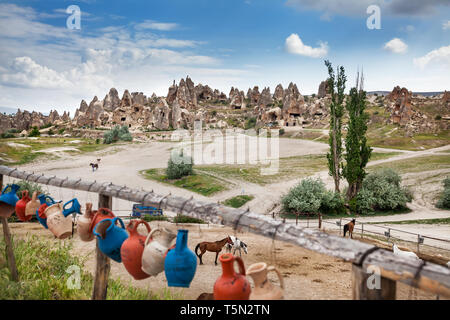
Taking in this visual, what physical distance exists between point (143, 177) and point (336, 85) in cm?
2000

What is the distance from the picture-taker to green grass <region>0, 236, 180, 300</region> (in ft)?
13.8

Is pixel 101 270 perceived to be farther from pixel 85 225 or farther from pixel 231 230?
pixel 231 230

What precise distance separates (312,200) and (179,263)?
17868 mm

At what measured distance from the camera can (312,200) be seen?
62.6ft

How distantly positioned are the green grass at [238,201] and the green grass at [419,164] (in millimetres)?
18373

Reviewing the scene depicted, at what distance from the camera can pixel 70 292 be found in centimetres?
441

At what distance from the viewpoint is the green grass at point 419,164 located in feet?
102

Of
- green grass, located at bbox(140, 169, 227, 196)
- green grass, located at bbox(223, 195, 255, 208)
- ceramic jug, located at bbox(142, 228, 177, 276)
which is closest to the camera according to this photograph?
ceramic jug, located at bbox(142, 228, 177, 276)

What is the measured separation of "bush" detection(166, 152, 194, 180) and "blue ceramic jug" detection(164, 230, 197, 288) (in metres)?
26.3

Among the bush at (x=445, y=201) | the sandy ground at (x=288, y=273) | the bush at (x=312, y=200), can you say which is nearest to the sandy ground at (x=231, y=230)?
the sandy ground at (x=288, y=273)

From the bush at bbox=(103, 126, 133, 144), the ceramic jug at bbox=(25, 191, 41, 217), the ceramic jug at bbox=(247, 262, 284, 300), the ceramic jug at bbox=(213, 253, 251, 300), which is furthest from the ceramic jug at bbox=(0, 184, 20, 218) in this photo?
the bush at bbox=(103, 126, 133, 144)

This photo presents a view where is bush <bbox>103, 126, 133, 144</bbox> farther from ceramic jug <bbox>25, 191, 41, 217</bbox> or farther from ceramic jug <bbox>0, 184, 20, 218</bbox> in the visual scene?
ceramic jug <bbox>25, 191, 41, 217</bbox>

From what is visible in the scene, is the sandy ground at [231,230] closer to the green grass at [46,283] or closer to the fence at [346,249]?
the fence at [346,249]
